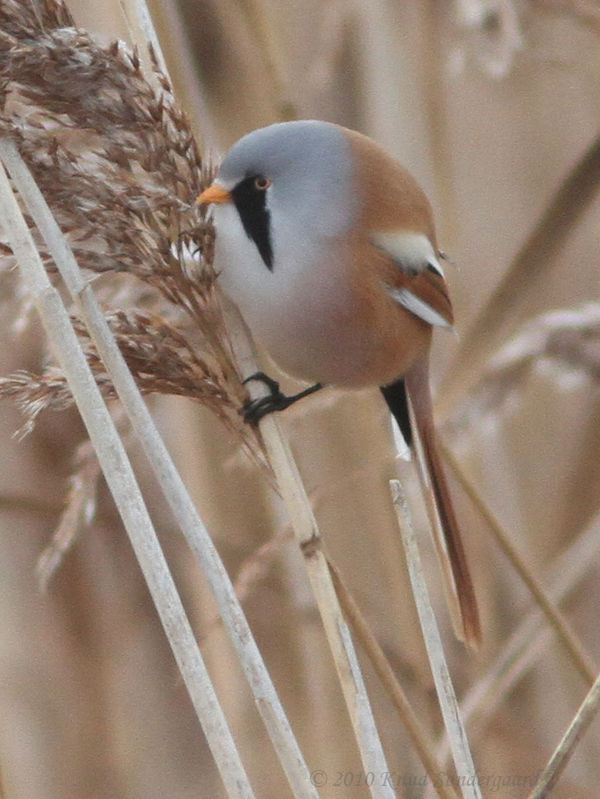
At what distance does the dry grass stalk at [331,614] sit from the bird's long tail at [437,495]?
0.29m

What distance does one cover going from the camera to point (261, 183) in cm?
117

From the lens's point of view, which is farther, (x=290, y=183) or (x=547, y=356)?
(x=547, y=356)

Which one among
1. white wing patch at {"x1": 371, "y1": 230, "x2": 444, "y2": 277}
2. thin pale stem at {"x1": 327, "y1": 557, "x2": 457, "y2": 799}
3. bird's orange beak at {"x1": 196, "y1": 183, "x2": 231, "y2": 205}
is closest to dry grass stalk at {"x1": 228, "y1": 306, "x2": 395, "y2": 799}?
thin pale stem at {"x1": 327, "y1": 557, "x2": 457, "y2": 799}

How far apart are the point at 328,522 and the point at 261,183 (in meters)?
0.74

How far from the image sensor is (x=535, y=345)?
58.2 inches

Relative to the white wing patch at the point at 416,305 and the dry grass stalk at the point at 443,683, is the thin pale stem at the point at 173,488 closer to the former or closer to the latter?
the dry grass stalk at the point at 443,683

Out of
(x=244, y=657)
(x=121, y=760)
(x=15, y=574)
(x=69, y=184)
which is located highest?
(x=69, y=184)

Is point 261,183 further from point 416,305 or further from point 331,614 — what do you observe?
point 331,614

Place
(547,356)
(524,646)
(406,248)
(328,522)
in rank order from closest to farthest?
(406,248) < (547,356) < (524,646) < (328,522)

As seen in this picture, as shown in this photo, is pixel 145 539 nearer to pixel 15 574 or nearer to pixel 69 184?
pixel 69 184

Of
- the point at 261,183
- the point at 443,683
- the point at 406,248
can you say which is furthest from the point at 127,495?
the point at 406,248

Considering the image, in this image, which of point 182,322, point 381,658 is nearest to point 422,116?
point 182,322

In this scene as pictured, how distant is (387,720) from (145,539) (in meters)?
0.93

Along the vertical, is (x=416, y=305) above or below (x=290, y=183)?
below
